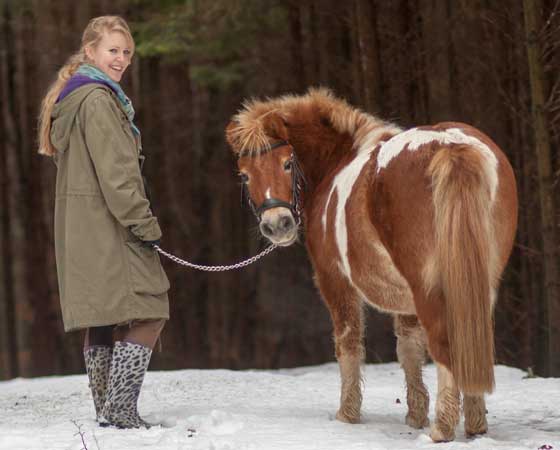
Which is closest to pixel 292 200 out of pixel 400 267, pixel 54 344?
pixel 400 267

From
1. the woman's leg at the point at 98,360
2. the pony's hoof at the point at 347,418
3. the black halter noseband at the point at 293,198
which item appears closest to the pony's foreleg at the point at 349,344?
the pony's hoof at the point at 347,418

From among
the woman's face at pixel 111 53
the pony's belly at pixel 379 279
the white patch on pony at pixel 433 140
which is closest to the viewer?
the white patch on pony at pixel 433 140

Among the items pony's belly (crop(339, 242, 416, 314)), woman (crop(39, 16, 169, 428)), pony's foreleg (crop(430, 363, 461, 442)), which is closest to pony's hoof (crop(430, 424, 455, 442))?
pony's foreleg (crop(430, 363, 461, 442))

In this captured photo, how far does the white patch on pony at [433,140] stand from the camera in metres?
4.76

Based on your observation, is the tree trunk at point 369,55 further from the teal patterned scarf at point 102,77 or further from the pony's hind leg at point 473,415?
the pony's hind leg at point 473,415

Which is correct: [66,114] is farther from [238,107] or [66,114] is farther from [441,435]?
[238,107]

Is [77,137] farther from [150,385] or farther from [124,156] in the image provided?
[150,385]

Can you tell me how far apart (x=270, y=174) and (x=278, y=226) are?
1.28 feet

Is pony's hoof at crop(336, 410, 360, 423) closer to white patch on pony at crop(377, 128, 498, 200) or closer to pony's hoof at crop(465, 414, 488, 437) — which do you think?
pony's hoof at crop(465, 414, 488, 437)

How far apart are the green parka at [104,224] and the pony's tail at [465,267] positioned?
1654 millimetres

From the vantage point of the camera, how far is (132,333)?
5219 millimetres

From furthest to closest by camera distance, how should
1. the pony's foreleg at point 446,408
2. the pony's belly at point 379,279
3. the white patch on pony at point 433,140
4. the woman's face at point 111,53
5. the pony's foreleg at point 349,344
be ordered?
the pony's foreleg at point 349,344 < the woman's face at point 111,53 < the pony's belly at point 379,279 < the white patch on pony at point 433,140 < the pony's foreleg at point 446,408

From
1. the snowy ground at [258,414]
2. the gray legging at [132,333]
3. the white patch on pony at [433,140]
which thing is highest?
the white patch on pony at [433,140]

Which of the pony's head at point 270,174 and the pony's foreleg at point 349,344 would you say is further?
the pony's foreleg at point 349,344
